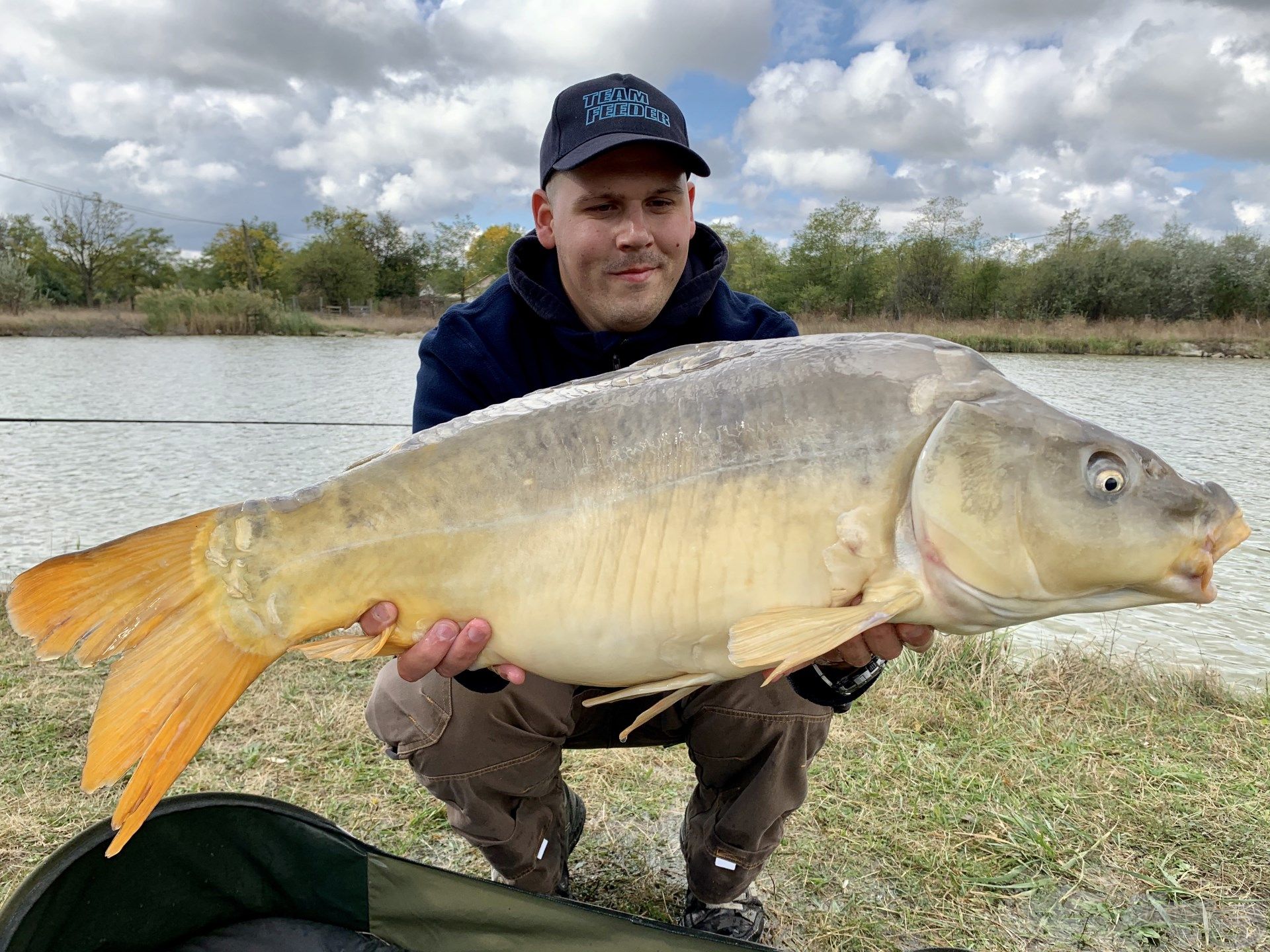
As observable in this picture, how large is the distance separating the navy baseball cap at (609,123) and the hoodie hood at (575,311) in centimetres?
17

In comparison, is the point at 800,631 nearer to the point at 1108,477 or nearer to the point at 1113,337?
the point at 1108,477

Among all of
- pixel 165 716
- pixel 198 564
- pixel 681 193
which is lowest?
pixel 165 716

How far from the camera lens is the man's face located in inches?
62.2

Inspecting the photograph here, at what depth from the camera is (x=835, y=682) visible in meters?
1.33

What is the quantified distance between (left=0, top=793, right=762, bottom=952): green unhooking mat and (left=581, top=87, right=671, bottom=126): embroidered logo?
1.27 m

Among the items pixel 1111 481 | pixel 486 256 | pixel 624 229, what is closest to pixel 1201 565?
pixel 1111 481

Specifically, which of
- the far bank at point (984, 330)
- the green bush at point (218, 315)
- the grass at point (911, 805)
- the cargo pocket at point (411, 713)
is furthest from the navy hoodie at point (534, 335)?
the green bush at point (218, 315)

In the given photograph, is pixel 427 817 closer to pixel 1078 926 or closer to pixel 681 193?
pixel 1078 926

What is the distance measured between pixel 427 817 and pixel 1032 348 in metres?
19.4

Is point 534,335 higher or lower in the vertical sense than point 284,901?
higher

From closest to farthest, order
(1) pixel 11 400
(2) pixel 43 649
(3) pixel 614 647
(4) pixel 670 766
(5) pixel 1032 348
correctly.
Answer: (2) pixel 43 649 → (3) pixel 614 647 → (4) pixel 670 766 → (1) pixel 11 400 → (5) pixel 1032 348

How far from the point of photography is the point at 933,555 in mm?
978

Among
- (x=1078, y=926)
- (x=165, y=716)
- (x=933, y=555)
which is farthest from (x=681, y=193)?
(x=1078, y=926)

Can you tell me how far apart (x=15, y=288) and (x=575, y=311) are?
104 feet
